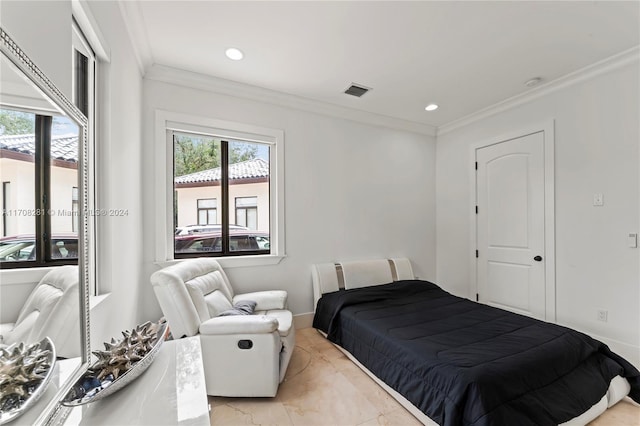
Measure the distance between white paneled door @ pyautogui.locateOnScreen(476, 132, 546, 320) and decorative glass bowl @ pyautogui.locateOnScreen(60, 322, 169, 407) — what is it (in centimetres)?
359

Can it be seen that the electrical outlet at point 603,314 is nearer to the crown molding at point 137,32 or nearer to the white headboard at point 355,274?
the white headboard at point 355,274

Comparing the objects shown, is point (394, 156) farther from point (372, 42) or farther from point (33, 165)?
point (33, 165)

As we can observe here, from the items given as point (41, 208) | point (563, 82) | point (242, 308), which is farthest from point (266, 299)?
point (563, 82)

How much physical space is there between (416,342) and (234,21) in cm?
262

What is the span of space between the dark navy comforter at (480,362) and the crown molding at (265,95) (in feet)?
7.53

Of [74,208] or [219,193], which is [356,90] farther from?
[74,208]

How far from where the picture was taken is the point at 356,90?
3.06 meters

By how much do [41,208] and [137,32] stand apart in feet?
6.31

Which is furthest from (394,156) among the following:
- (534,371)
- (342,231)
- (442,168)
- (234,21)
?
(534,371)

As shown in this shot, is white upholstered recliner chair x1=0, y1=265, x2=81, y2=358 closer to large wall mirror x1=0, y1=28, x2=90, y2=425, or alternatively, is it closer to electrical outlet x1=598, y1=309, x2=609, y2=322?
large wall mirror x1=0, y1=28, x2=90, y2=425

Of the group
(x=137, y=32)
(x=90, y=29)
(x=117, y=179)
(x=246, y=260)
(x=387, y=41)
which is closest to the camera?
(x=90, y=29)

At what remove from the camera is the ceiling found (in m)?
1.90

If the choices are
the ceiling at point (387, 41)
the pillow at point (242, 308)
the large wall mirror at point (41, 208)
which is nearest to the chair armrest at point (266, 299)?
the pillow at point (242, 308)

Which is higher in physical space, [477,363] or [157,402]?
[157,402]
